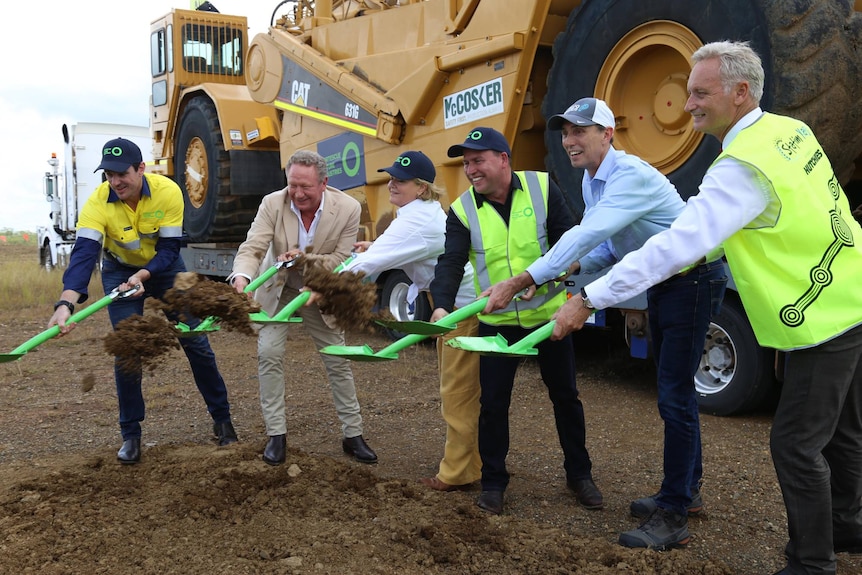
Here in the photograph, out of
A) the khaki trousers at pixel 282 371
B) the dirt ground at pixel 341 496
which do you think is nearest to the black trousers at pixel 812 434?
the dirt ground at pixel 341 496

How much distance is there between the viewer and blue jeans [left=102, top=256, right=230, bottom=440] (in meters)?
5.04

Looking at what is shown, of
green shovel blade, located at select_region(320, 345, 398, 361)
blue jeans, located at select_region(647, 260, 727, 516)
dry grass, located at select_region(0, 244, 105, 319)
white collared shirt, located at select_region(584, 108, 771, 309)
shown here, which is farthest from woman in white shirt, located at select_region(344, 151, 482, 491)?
dry grass, located at select_region(0, 244, 105, 319)

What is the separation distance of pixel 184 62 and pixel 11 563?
9.70 m

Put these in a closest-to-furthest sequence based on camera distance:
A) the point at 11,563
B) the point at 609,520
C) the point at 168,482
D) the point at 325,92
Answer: the point at 11,563, the point at 609,520, the point at 168,482, the point at 325,92

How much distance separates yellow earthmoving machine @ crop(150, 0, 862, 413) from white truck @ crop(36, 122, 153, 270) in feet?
30.7

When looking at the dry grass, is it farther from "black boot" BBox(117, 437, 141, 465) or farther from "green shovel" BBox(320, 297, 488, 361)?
"green shovel" BBox(320, 297, 488, 361)

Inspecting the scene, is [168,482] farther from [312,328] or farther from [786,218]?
[786,218]

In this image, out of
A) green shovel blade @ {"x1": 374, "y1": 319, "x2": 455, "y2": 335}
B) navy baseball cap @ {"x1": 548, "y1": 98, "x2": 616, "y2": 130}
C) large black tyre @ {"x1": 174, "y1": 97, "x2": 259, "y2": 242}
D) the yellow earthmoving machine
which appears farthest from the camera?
large black tyre @ {"x1": 174, "y1": 97, "x2": 259, "y2": 242}

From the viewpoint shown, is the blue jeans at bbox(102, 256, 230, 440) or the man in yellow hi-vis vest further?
the blue jeans at bbox(102, 256, 230, 440)

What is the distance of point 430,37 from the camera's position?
7641 mm

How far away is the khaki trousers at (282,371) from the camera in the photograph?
16.4ft

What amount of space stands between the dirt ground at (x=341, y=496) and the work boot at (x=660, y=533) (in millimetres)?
89

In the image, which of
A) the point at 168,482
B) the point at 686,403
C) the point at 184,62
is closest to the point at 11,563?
the point at 168,482

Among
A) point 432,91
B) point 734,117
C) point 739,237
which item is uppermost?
point 432,91
